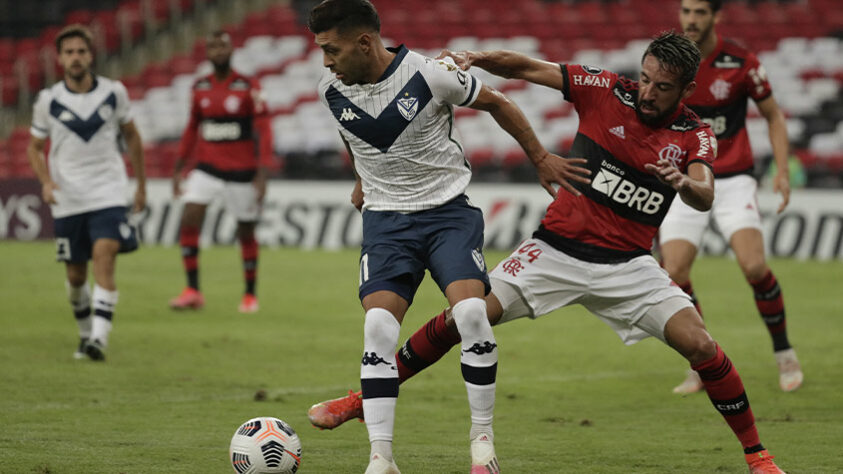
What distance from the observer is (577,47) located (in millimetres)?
25062

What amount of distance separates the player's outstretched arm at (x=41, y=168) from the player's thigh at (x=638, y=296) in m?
4.64

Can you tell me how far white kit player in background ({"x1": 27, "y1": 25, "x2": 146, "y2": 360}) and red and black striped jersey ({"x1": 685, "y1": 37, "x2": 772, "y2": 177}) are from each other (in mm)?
4443

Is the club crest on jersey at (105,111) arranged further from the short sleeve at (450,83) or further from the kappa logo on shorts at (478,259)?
the kappa logo on shorts at (478,259)

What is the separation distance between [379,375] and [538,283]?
110cm

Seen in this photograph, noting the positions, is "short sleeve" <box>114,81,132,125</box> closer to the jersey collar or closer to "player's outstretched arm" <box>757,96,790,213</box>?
the jersey collar

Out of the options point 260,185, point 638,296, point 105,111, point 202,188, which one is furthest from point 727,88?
point 202,188

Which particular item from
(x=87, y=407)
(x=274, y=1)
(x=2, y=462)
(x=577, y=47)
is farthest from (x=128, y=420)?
(x=274, y=1)

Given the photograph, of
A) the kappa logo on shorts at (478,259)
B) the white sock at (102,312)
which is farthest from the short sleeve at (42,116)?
the kappa logo on shorts at (478,259)

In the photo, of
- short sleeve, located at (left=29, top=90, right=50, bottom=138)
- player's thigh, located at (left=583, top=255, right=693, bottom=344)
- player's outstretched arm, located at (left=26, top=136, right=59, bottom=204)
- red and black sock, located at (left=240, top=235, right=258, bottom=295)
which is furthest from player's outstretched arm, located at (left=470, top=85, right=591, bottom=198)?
red and black sock, located at (left=240, top=235, right=258, bottom=295)

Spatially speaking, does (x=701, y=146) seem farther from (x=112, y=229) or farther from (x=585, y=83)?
(x=112, y=229)

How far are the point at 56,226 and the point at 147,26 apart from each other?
19227mm

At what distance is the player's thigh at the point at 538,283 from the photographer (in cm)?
599

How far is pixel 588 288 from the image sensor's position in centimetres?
600

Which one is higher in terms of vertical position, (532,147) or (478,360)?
(532,147)
